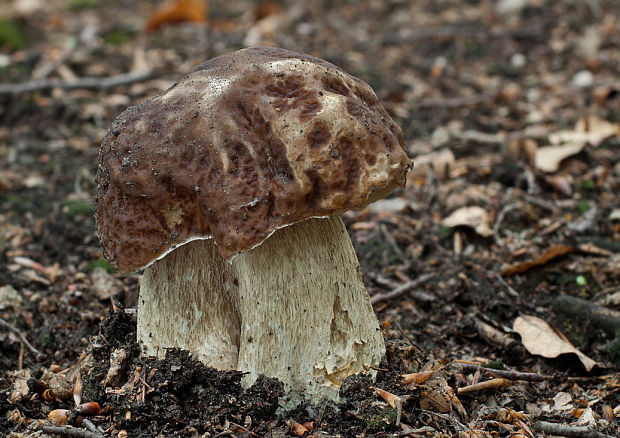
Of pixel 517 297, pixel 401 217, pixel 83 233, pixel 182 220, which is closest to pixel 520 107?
pixel 401 217

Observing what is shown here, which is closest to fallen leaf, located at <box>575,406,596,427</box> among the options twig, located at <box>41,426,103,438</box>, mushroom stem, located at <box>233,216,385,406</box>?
mushroom stem, located at <box>233,216,385,406</box>

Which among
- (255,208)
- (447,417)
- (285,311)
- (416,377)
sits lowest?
(447,417)

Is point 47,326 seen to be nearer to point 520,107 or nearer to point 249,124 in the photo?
point 249,124

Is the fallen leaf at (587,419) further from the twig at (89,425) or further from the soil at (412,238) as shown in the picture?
the twig at (89,425)

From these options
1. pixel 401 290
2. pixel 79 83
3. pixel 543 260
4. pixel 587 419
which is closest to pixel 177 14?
pixel 79 83

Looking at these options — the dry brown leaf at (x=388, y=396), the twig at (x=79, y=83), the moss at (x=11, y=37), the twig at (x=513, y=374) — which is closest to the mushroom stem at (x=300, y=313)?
the dry brown leaf at (x=388, y=396)

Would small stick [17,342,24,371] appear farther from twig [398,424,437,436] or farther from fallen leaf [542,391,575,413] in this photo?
→ fallen leaf [542,391,575,413]

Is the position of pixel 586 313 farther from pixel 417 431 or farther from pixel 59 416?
pixel 59 416
